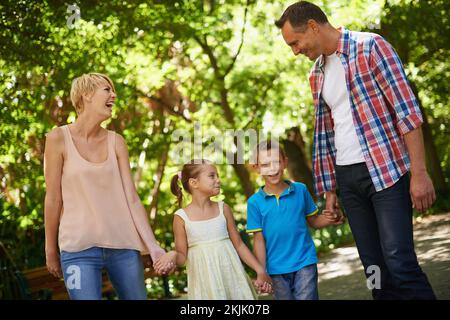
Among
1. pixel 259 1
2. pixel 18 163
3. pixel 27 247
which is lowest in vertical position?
pixel 27 247

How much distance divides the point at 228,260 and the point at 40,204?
6190mm

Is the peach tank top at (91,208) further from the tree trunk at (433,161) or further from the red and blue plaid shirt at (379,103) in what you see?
the tree trunk at (433,161)

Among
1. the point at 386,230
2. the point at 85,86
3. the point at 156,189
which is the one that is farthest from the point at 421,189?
the point at 156,189

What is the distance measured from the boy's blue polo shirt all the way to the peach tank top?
1066 millimetres

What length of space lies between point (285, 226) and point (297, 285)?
0.39 metres

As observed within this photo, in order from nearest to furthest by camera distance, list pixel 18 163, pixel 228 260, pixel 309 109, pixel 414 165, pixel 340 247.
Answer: pixel 414 165 < pixel 228 260 < pixel 18 163 < pixel 340 247 < pixel 309 109

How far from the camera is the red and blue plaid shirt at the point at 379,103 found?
12.5 feet

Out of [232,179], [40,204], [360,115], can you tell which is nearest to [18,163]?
[40,204]

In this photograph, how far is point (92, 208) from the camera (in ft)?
12.2

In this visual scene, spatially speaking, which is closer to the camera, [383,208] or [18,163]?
[383,208]

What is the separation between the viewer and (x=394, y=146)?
3.94 metres

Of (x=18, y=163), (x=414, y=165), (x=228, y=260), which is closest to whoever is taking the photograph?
(x=414, y=165)

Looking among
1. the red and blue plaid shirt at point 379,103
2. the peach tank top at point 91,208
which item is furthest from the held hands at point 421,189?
the peach tank top at point 91,208

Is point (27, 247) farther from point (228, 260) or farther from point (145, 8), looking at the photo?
point (228, 260)
